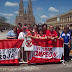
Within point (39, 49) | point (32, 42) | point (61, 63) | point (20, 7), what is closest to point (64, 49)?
point (61, 63)

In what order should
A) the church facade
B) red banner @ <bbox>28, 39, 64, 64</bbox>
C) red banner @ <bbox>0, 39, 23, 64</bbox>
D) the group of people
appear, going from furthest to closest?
the church facade, the group of people, red banner @ <bbox>28, 39, 64, 64</bbox>, red banner @ <bbox>0, 39, 23, 64</bbox>

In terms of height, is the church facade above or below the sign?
above

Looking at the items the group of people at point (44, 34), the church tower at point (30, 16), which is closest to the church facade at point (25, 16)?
the church tower at point (30, 16)

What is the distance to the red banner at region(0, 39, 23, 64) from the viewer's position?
5.26m

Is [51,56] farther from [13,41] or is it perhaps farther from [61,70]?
[13,41]

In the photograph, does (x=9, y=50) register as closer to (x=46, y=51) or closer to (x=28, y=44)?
(x=28, y=44)

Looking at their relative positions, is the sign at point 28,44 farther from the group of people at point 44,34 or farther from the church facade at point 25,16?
the church facade at point 25,16

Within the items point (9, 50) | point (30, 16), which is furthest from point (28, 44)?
point (30, 16)

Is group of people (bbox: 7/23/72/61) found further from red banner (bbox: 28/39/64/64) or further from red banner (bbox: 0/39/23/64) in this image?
red banner (bbox: 0/39/23/64)

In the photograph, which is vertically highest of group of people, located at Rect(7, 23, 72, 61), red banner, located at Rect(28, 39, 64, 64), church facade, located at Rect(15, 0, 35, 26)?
church facade, located at Rect(15, 0, 35, 26)

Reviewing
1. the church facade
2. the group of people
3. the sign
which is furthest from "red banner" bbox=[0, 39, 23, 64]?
the church facade

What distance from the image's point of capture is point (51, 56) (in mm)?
5516

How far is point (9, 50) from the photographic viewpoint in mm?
5297

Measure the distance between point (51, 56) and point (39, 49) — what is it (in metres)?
0.72
